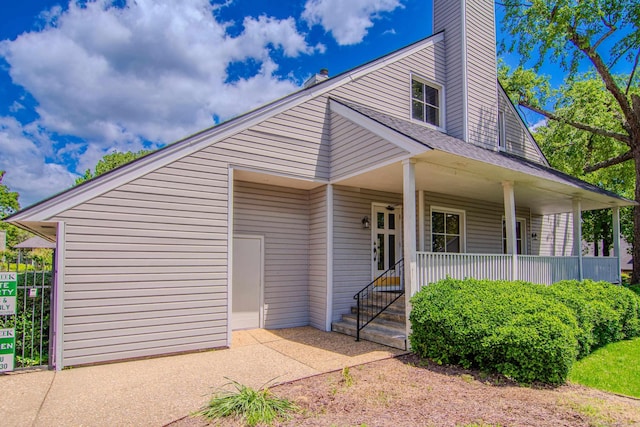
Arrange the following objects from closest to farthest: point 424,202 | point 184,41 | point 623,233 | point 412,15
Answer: point 424,202, point 184,41, point 412,15, point 623,233

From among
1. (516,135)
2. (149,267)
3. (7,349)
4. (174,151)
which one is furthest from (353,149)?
(516,135)


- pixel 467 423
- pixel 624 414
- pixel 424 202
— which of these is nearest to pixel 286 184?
pixel 424 202

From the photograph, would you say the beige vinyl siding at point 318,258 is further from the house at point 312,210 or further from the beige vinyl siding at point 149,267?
the beige vinyl siding at point 149,267

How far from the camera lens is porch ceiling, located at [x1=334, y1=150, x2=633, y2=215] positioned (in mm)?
6992

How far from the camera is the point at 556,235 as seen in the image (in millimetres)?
14289

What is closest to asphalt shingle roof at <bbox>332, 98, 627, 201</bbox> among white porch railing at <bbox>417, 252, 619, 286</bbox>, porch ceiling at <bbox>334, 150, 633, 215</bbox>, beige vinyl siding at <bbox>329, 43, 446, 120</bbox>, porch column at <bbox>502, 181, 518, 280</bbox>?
porch ceiling at <bbox>334, 150, 633, 215</bbox>

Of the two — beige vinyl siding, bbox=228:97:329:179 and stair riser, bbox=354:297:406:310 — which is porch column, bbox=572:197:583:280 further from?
beige vinyl siding, bbox=228:97:329:179

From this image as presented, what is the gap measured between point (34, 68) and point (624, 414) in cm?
1491

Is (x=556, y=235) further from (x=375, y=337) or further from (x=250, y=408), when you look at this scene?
(x=250, y=408)

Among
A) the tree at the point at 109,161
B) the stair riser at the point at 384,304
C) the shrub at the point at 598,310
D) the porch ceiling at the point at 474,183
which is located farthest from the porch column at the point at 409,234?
the tree at the point at 109,161

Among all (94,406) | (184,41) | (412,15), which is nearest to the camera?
(94,406)

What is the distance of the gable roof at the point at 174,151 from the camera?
5.51m

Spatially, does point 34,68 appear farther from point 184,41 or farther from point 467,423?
point 467,423

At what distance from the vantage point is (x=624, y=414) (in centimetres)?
383
